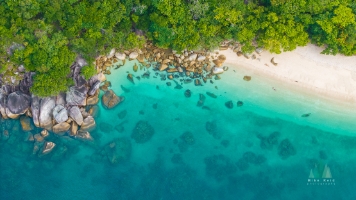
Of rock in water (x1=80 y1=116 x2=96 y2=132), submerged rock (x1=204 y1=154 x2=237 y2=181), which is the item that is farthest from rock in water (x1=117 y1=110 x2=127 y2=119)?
submerged rock (x1=204 y1=154 x2=237 y2=181)

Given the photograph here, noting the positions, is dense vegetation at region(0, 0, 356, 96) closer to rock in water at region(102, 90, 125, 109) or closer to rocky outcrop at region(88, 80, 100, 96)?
rocky outcrop at region(88, 80, 100, 96)

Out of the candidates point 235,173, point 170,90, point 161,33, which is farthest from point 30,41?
point 235,173

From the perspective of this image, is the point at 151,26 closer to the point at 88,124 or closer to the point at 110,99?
the point at 110,99

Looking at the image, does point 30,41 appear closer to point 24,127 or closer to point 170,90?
point 24,127

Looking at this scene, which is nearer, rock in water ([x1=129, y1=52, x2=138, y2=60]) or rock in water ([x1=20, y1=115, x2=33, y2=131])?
rock in water ([x1=20, y1=115, x2=33, y2=131])

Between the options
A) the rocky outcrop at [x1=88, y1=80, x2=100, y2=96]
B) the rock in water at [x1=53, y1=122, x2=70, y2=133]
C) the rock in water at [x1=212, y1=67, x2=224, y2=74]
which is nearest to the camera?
the rock in water at [x1=53, y1=122, x2=70, y2=133]

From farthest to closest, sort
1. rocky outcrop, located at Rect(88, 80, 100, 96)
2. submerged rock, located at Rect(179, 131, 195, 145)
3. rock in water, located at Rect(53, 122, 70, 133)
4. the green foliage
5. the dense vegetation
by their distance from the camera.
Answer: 1. rocky outcrop, located at Rect(88, 80, 100, 96)
2. submerged rock, located at Rect(179, 131, 195, 145)
3. rock in water, located at Rect(53, 122, 70, 133)
4. the green foliage
5. the dense vegetation

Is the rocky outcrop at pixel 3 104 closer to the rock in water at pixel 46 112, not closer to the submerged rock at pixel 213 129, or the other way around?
the rock in water at pixel 46 112
